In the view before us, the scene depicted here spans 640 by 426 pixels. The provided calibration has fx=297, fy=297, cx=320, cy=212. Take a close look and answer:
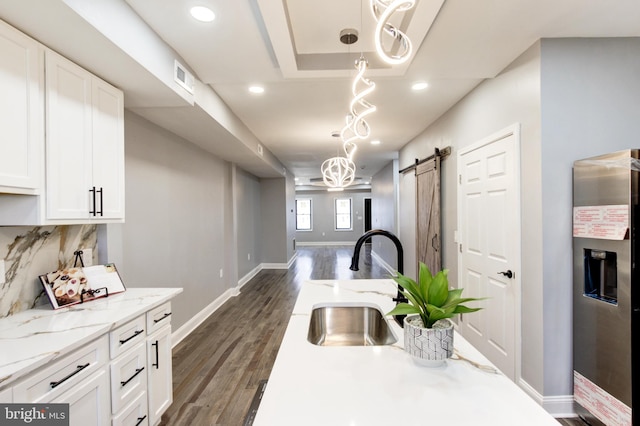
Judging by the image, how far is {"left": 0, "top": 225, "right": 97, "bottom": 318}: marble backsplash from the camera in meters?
1.64

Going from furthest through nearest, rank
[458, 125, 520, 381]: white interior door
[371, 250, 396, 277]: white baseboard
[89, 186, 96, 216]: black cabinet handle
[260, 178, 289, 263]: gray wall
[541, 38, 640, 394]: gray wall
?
[260, 178, 289, 263]: gray wall, [371, 250, 396, 277]: white baseboard, [458, 125, 520, 381]: white interior door, [541, 38, 640, 394]: gray wall, [89, 186, 96, 216]: black cabinet handle

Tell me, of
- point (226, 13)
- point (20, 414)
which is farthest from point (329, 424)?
point (226, 13)

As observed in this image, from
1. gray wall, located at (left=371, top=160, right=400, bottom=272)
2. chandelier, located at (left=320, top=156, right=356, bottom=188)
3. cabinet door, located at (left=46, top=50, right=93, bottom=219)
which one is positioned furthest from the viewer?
gray wall, located at (left=371, top=160, right=400, bottom=272)

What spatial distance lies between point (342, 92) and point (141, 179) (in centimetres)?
213

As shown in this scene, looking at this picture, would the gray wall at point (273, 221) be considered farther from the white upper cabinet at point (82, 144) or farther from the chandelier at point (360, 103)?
the white upper cabinet at point (82, 144)

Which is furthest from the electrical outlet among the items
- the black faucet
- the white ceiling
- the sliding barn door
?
the sliding barn door

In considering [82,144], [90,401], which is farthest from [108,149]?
[90,401]

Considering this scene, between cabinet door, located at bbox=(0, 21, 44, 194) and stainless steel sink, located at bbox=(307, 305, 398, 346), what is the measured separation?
1577 millimetres

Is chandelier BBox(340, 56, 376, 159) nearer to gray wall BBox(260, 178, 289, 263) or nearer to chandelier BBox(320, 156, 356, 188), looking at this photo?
chandelier BBox(320, 156, 356, 188)

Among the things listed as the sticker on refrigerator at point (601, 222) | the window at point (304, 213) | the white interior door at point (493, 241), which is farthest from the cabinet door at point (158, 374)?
the window at point (304, 213)

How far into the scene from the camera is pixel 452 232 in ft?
11.5

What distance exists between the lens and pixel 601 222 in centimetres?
185

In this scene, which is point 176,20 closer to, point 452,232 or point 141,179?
point 141,179

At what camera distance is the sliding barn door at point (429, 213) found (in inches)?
150
